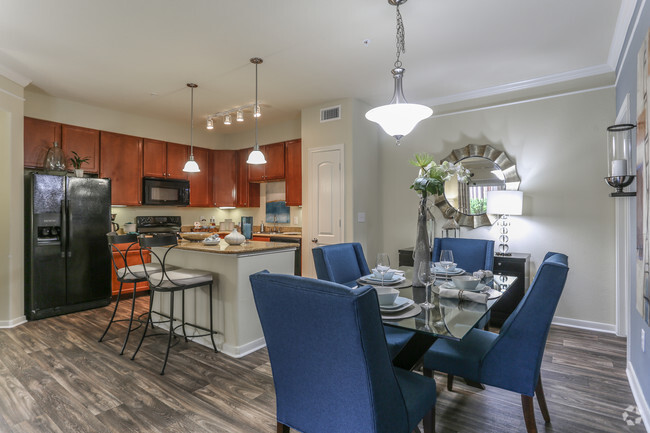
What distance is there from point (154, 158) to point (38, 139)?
55.9 inches

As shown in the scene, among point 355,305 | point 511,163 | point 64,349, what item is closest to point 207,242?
point 64,349

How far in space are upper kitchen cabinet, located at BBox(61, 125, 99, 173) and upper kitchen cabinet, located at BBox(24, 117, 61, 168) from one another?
9 centimetres

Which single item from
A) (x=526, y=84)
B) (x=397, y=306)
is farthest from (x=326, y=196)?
(x=397, y=306)

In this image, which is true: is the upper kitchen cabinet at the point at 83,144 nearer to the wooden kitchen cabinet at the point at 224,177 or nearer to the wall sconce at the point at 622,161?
the wooden kitchen cabinet at the point at 224,177

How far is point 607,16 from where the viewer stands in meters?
2.62

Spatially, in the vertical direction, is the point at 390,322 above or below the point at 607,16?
below

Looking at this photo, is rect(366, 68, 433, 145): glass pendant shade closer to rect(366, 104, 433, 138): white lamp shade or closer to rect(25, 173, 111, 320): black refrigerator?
rect(366, 104, 433, 138): white lamp shade

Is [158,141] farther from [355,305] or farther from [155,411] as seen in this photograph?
[355,305]

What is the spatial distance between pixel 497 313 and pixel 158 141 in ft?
17.0

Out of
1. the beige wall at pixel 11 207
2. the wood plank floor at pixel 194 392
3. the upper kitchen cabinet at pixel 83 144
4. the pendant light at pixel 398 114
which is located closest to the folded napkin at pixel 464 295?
the wood plank floor at pixel 194 392

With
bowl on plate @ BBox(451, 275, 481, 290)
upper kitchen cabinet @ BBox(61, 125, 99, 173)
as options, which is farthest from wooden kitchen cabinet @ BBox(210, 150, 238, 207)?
bowl on plate @ BBox(451, 275, 481, 290)

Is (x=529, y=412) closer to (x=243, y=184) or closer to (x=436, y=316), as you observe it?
(x=436, y=316)

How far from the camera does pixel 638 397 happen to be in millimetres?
2225

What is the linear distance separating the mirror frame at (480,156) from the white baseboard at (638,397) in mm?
1922
